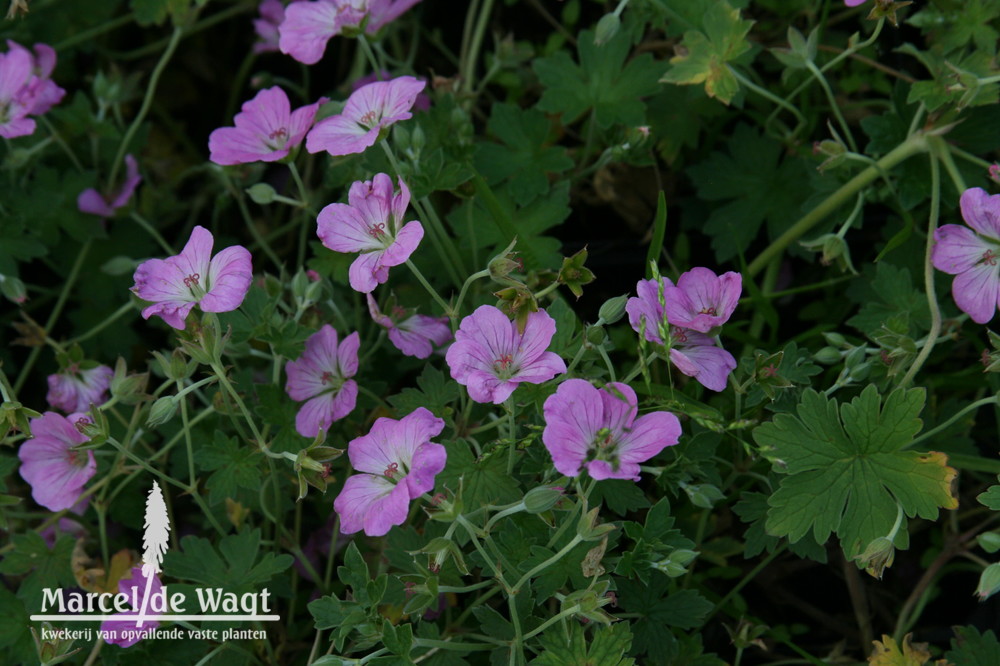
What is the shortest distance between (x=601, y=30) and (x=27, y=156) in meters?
1.06

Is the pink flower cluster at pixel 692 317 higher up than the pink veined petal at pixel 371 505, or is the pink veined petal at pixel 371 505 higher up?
the pink flower cluster at pixel 692 317

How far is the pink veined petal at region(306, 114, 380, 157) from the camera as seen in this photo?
1306mm

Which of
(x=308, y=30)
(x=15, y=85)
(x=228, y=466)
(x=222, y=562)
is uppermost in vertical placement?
(x=308, y=30)

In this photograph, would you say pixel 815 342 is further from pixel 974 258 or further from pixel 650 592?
pixel 650 592

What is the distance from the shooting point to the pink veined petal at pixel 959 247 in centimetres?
133

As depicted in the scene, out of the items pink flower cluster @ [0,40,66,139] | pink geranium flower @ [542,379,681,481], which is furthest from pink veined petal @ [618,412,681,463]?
pink flower cluster @ [0,40,66,139]

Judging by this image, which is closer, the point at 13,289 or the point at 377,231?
the point at 377,231

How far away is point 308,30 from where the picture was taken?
5.22 feet

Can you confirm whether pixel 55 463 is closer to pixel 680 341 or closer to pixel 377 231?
pixel 377 231

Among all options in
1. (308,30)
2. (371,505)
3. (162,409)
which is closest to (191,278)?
(162,409)

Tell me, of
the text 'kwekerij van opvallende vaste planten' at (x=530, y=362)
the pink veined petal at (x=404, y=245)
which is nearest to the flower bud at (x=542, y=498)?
the text 'kwekerij van opvallende vaste planten' at (x=530, y=362)

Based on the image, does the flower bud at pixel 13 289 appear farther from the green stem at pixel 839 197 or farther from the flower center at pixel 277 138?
the green stem at pixel 839 197

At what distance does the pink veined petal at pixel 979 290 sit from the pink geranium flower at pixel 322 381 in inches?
34.3

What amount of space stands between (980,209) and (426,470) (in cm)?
83
